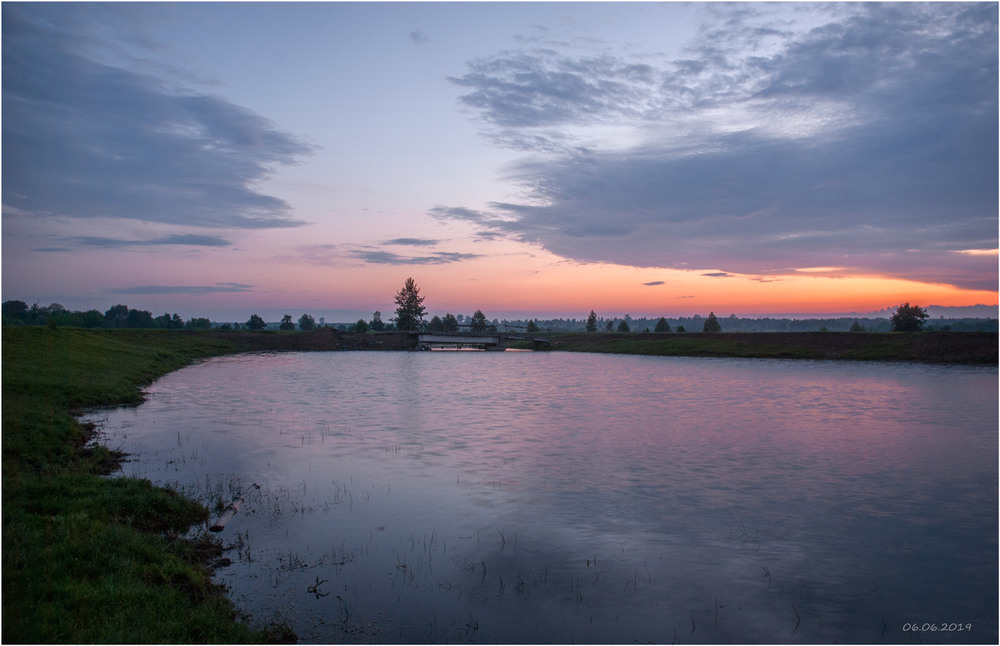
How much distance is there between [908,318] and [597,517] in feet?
235

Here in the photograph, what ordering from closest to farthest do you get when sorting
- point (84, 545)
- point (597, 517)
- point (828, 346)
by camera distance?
1. point (84, 545)
2. point (597, 517)
3. point (828, 346)

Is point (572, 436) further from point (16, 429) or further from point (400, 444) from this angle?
point (16, 429)

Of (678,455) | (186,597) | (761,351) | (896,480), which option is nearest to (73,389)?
(186,597)

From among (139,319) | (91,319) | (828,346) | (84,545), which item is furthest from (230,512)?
(139,319)

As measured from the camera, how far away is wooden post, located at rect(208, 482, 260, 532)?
37.7 feet

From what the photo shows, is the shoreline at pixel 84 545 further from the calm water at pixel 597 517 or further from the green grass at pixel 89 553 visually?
the calm water at pixel 597 517

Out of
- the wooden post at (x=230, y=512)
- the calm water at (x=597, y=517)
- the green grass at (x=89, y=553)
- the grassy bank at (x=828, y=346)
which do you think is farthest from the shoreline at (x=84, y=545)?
the grassy bank at (x=828, y=346)

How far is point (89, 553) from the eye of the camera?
28.9 ft

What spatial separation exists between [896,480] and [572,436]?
32.5 feet

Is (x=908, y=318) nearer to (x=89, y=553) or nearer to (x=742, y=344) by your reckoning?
(x=742, y=344)

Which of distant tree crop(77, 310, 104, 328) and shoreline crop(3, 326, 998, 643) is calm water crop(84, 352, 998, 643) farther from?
distant tree crop(77, 310, 104, 328)

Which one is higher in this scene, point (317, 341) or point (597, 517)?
point (317, 341)

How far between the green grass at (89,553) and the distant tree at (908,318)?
77.2 metres

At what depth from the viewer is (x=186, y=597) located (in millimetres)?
8242
